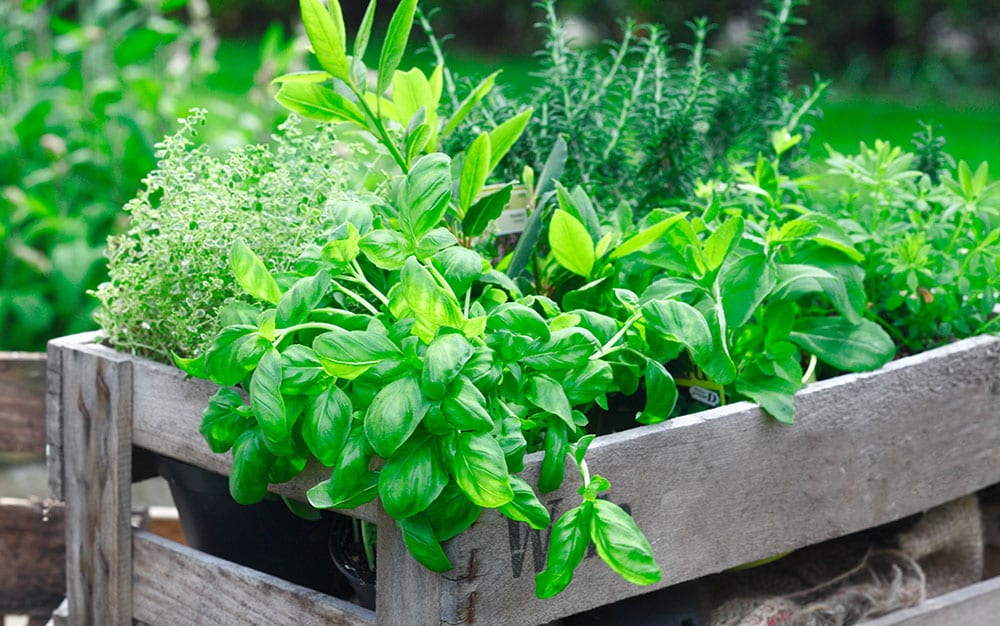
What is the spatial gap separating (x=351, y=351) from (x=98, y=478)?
2.05ft

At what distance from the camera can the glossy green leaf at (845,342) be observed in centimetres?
143

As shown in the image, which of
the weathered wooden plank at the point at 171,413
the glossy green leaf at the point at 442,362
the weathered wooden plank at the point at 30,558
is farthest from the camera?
the weathered wooden plank at the point at 30,558

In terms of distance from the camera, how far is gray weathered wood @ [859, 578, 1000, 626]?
1.53 meters

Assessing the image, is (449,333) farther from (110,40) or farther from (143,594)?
(110,40)

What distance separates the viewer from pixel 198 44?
132 inches

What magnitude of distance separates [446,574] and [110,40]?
8.47 feet

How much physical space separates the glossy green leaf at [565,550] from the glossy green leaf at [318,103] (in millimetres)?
529

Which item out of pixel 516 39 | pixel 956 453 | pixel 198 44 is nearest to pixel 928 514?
pixel 956 453

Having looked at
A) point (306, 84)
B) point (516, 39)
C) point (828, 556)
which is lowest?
point (828, 556)

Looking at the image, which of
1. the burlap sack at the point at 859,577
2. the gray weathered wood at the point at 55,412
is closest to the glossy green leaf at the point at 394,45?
the gray weathered wood at the point at 55,412

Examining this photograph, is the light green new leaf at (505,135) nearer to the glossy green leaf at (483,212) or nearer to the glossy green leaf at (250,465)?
the glossy green leaf at (483,212)

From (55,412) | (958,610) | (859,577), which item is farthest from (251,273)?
(958,610)

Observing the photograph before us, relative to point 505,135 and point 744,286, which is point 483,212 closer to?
point 505,135

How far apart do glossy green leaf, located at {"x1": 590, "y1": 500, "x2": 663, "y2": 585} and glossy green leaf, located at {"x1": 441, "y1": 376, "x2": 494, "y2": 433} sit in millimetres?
148
